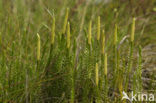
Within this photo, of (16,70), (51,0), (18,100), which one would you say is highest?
(51,0)

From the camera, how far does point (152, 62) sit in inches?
62.4

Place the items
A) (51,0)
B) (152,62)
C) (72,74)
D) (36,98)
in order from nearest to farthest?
(72,74) < (36,98) < (152,62) < (51,0)

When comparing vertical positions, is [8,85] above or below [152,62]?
below

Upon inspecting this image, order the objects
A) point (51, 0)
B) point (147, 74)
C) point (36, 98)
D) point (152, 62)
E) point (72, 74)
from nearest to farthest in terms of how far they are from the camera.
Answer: point (72, 74), point (36, 98), point (147, 74), point (152, 62), point (51, 0)

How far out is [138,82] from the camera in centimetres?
96

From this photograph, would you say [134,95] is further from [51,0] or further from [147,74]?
[51,0]

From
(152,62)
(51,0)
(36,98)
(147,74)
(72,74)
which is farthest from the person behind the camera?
(51,0)

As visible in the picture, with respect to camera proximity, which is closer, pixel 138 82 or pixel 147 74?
pixel 138 82

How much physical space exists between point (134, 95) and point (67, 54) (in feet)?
0.92

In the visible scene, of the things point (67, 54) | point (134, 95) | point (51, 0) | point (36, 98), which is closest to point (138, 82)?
point (134, 95)

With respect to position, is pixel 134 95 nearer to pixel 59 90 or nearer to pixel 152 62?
pixel 59 90

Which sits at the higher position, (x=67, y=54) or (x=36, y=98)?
(x=67, y=54)

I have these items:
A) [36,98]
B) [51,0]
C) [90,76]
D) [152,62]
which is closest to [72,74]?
[90,76]

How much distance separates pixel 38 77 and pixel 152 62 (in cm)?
83
